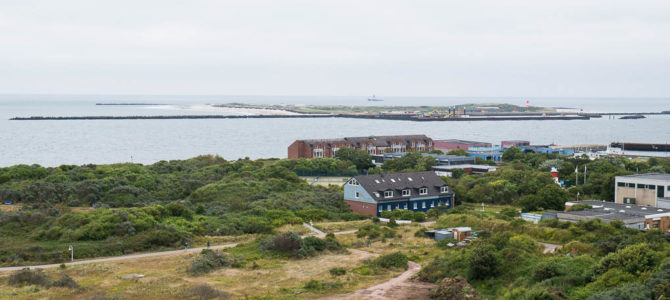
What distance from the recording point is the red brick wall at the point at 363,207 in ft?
173

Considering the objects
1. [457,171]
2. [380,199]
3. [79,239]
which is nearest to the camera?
[79,239]

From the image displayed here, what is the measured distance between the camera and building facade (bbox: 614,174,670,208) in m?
48.7

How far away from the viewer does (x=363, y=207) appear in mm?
53719

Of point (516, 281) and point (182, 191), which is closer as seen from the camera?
point (516, 281)

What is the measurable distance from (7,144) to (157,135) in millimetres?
41926

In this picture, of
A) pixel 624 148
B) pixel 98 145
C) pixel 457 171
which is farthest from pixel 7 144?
pixel 624 148

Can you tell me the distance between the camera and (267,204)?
52.8 metres

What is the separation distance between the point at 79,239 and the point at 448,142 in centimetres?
9180

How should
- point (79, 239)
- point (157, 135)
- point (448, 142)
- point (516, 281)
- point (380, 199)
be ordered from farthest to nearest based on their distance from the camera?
1. point (157, 135)
2. point (448, 142)
3. point (380, 199)
4. point (79, 239)
5. point (516, 281)

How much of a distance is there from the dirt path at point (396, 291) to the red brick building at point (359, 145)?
6919 centimetres

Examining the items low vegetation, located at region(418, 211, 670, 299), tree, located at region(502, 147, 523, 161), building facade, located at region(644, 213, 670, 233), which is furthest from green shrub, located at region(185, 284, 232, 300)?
tree, located at region(502, 147, 523, 161)

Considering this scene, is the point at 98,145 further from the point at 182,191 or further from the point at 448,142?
the point at 182,191

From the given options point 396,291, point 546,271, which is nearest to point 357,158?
point 396,291

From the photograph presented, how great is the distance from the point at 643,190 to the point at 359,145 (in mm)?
60394
